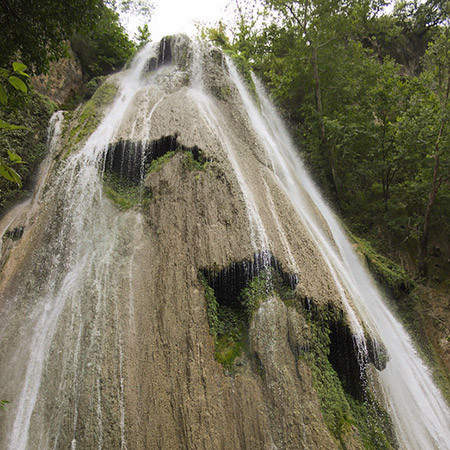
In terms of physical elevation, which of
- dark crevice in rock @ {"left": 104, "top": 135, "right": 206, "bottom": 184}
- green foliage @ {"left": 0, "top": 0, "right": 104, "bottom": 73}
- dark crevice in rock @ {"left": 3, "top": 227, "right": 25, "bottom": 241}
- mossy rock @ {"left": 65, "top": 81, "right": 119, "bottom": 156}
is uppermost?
green foliage @ {"left": 0, "top": 0, "right": 104, "bottom": 73}

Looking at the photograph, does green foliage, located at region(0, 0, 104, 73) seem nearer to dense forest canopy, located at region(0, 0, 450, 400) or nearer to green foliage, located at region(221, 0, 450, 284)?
dense forest canopy, located at region(0, 0, 450, 400)

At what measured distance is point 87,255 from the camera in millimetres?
7309

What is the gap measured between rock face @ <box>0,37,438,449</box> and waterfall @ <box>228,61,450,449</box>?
2.53 ft

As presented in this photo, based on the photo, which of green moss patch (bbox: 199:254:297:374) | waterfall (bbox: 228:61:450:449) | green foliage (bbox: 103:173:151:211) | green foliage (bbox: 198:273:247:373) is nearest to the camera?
green foliage (bbox: 198:273:247:373)

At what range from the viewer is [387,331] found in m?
8.39

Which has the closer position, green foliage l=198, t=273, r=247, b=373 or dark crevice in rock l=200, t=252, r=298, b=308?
green foliage l=198, t=273, r=247, b=373

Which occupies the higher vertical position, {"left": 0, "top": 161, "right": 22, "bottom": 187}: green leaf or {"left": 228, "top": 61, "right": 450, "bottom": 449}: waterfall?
{"left": 0, "top": 161, "right": 22, "bottom": 187}: green leaf

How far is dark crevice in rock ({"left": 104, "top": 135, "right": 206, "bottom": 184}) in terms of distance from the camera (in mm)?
8977

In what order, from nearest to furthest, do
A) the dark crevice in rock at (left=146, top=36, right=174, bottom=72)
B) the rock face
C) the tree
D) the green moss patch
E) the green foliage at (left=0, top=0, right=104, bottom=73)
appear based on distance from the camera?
1. the rock face
2. the green foliage at (left=0, top=0, right=104, bottom=73)
3. the green moss patch
4. the tree
5. the dark crevice in rock at (left=146, top=36, right=174, bottom=72)

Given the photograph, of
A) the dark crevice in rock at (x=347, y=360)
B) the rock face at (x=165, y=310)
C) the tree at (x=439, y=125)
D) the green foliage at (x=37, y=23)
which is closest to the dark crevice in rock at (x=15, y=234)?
the rock face at (x=165, y=310)

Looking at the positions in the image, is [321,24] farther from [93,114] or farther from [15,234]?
[15,234]

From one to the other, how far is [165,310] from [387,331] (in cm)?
579

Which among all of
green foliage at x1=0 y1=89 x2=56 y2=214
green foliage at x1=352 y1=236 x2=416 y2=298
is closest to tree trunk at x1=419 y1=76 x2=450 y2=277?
green foliage at x1=352 y1=236 x2=416 y2=298

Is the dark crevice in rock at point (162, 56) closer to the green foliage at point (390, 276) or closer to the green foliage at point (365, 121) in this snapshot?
the green foliage at point (365, 121)
